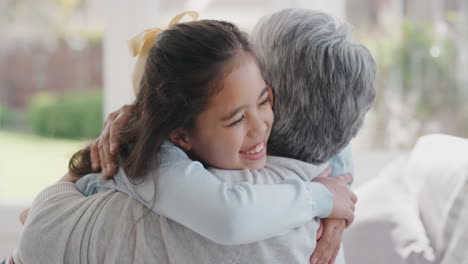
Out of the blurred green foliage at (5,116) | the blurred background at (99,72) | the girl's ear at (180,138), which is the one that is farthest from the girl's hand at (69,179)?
the blurred green foliage at (5,116)

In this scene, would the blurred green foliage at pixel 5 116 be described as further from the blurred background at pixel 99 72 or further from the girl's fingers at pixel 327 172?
the girl's fingers at pixel 327 172

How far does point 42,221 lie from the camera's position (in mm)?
1260

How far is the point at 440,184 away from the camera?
72.6 inches

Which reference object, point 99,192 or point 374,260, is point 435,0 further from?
point 99,192

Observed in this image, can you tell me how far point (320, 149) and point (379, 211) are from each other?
0.73 m

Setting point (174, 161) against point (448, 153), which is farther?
point (448, 153)

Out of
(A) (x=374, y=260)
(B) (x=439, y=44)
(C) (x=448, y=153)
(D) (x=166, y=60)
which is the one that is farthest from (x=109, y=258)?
(B) (x=439, y=44)

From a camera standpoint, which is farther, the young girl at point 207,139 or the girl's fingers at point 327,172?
the girl's fingers at point 327,172

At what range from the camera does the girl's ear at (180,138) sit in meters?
1.24

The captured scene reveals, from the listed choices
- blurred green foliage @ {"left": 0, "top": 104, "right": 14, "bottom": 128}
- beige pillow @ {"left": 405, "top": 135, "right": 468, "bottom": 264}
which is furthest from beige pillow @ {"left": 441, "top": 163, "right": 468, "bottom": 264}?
blurred green foliage @ {"left": 0, "top": 104, "right": 14, "bottom": 128}

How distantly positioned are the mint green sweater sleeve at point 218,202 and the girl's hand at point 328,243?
4.3 inches

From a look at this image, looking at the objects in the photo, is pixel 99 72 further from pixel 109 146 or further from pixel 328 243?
pixel 328 243

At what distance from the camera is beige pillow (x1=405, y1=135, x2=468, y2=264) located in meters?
1.77

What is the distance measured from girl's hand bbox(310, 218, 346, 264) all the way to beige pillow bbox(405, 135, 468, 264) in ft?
1.77
